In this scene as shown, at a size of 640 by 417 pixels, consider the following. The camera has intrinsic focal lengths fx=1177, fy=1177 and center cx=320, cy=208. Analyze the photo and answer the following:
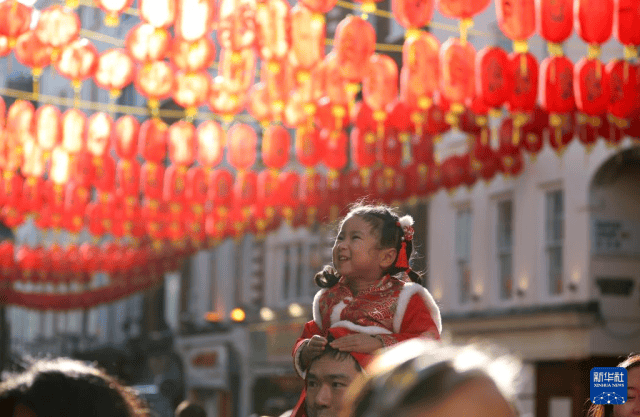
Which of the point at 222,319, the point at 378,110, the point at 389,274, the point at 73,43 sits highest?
the point at 73,43

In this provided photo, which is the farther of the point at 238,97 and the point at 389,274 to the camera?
the point at 238,97

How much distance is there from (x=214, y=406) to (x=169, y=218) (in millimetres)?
13524

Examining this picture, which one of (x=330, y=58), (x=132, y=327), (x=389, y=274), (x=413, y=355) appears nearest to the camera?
(x=413, y=355)

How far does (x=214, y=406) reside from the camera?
35625 mm

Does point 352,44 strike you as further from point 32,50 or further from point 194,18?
point 32,50

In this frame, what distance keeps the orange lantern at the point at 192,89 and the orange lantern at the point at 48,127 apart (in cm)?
301

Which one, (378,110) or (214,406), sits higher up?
(378,110)

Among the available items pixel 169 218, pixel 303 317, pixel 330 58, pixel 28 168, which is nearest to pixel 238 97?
pixel 330 58

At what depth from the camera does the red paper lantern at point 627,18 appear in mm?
10641

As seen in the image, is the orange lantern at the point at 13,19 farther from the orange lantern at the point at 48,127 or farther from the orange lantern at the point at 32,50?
the orange lantern at the point at 48,127

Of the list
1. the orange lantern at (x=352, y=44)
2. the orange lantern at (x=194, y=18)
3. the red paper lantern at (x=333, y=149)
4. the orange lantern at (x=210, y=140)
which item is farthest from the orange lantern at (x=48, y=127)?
the orange lantern at (x=352, y=44)

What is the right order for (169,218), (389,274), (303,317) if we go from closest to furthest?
(389,274) → (169,218) → (303,317)

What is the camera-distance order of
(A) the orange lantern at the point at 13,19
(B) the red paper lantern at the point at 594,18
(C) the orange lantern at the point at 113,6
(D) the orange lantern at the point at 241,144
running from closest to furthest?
(B) the red paper lantern at the point at 594,18, (C) the orange lantern at the point at 113,6, (A) the orange lantern at the point at 13,19, (D) the orange lantern at the point at 241,144

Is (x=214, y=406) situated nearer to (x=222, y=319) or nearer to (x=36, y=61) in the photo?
(x=222, y=319)
